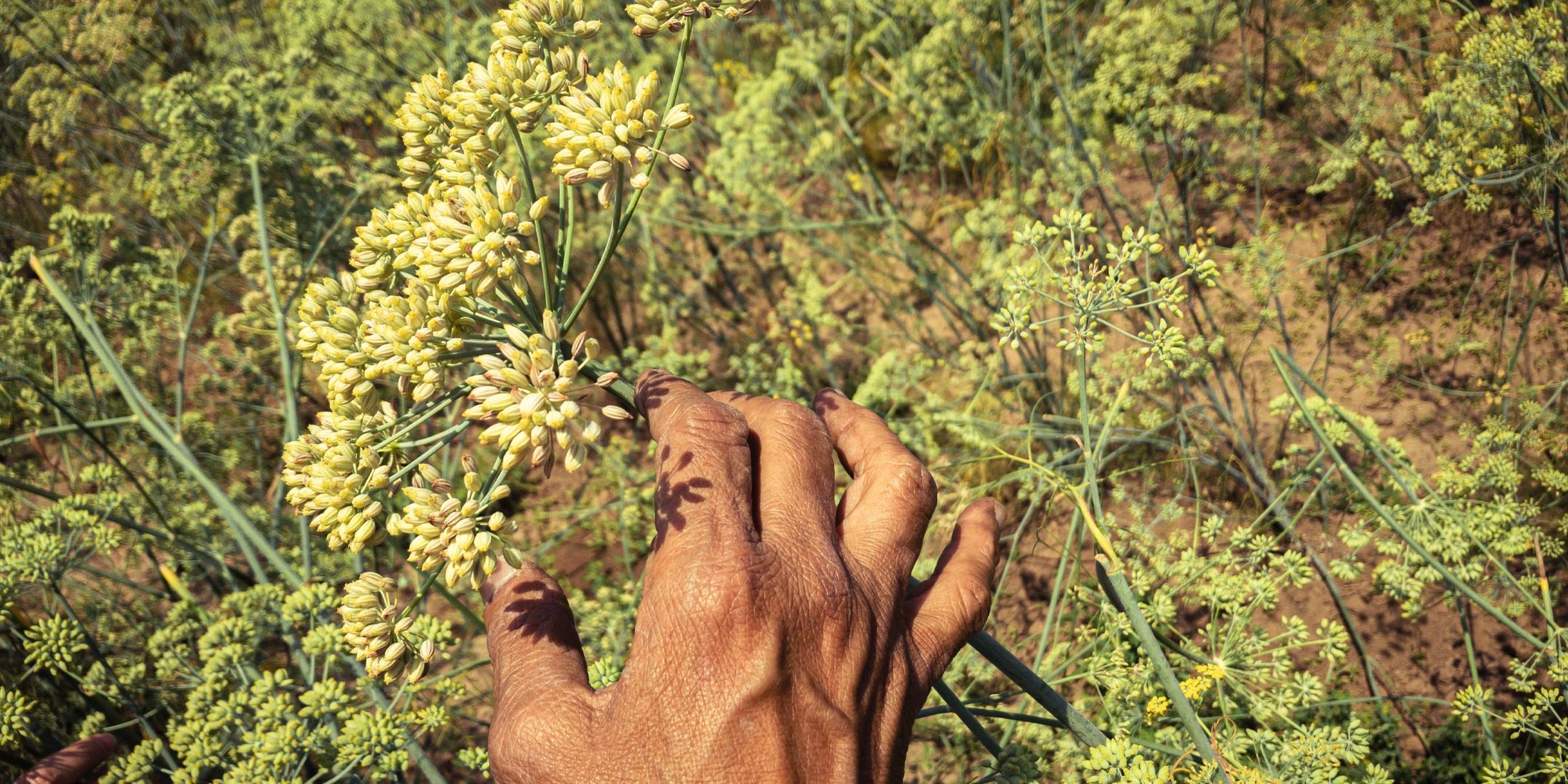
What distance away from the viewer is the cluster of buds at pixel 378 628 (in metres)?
1.84

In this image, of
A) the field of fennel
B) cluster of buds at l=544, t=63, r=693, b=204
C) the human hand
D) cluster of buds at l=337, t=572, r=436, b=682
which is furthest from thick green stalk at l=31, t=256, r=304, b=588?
cluster of buds at l=544, t=63, r=693, b=204

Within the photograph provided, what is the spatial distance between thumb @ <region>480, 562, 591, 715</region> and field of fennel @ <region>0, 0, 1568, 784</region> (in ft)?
0.64

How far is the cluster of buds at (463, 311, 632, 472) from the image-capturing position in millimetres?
1599

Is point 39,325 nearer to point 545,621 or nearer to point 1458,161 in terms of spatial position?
point 545,621

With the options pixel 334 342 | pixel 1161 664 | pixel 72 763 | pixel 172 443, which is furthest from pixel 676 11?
pixel 72 763

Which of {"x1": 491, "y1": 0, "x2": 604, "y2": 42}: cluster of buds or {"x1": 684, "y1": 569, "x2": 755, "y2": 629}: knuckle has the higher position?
{"x1": 491, "y1": 0, "x2": 604, "y2": 42}: cluster of buds

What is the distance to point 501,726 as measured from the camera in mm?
1774

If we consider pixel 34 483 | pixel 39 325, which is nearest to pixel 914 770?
pixel 39 325

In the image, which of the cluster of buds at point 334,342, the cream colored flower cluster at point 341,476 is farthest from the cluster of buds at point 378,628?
the cluster of buds at point 334,342

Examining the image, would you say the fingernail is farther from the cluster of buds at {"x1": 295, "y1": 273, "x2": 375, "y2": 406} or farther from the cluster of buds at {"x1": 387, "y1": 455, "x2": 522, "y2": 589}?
the cluster of buds at {"x1": 295, "y1": 273, "x2": 375, "y2": 406}

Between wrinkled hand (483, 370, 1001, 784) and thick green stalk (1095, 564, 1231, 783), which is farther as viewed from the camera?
thick green stalk (1095, 564, 1231, 783)

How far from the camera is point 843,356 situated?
27.7 ft

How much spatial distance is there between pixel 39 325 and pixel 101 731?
2.69m

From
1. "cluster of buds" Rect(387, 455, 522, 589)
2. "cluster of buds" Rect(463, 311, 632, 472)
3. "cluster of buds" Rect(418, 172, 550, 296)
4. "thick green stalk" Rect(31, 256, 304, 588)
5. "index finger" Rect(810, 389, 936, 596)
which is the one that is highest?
"cluster of buds" Rect(418, 172, 550, 296)
